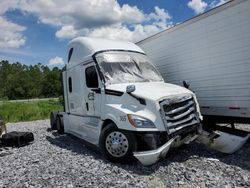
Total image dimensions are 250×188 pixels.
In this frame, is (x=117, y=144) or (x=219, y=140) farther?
(x=219, y=140)

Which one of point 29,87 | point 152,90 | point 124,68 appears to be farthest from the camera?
point 29,87

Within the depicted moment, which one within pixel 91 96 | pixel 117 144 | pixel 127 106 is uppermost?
pixel 91 96

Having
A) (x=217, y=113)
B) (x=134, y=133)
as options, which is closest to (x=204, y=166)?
(x=134, y=133)

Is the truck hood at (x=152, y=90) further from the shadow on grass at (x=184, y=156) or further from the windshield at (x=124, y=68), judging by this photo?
the shadow on grass at (x=184, y=156)

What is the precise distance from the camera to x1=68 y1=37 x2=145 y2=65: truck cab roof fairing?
830 centimetres

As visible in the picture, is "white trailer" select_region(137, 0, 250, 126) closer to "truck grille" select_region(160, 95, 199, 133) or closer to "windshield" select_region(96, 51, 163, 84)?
"truck grille" select_region(160, 95, 199, 133)

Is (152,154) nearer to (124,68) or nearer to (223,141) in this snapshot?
(223,141)

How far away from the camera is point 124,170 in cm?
627

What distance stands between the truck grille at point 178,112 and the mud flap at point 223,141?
19.0 inches

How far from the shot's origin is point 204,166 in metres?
6.34

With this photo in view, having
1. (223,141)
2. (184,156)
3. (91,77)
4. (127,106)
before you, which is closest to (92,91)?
(91,77)

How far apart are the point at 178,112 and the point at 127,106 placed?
119 centimetres

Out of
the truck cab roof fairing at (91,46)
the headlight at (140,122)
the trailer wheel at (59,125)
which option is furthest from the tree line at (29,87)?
the headlight at (140,122)

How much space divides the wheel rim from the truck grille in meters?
1.02
